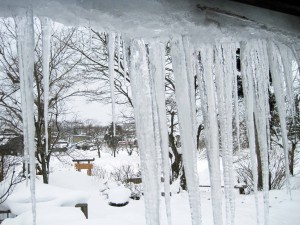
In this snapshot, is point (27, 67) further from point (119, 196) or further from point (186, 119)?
point (119, 196)

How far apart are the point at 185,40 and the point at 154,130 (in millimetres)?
474

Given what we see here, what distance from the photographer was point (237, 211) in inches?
324

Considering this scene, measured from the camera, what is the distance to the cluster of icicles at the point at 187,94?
1308mm

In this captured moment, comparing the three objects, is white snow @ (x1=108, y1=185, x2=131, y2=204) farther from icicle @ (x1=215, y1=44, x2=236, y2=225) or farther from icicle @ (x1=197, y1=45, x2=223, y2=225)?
icicle @ (x1=197, y1=45, x2=223, y2=225)

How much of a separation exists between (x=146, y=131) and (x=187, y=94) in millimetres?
277

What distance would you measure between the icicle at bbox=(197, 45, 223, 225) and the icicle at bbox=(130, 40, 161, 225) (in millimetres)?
301

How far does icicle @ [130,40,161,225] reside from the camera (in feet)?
4.34

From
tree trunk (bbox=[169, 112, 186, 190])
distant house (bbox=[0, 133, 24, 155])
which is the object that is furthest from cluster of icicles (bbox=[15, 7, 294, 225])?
tree trunk (bbox=[169, 112, 186, 190])

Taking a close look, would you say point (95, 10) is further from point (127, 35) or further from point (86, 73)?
point (86, 73)

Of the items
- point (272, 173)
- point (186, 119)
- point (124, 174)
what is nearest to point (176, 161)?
point (272, 173)

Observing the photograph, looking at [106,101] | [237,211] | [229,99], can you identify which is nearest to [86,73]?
[106,101]

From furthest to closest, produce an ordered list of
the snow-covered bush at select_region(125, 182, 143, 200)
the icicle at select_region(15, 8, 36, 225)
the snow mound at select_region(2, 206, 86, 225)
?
the snow-covered bush at select_region(125, 182, 143, 200) → the snow mound at select_region(2, 206, 86, 225) → the icicle at select_region(15, 8, 36, 225)

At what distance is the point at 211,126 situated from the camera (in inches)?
59.6

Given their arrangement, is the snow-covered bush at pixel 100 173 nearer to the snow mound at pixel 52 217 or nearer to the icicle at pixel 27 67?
the snow mound at pixel 52 217
